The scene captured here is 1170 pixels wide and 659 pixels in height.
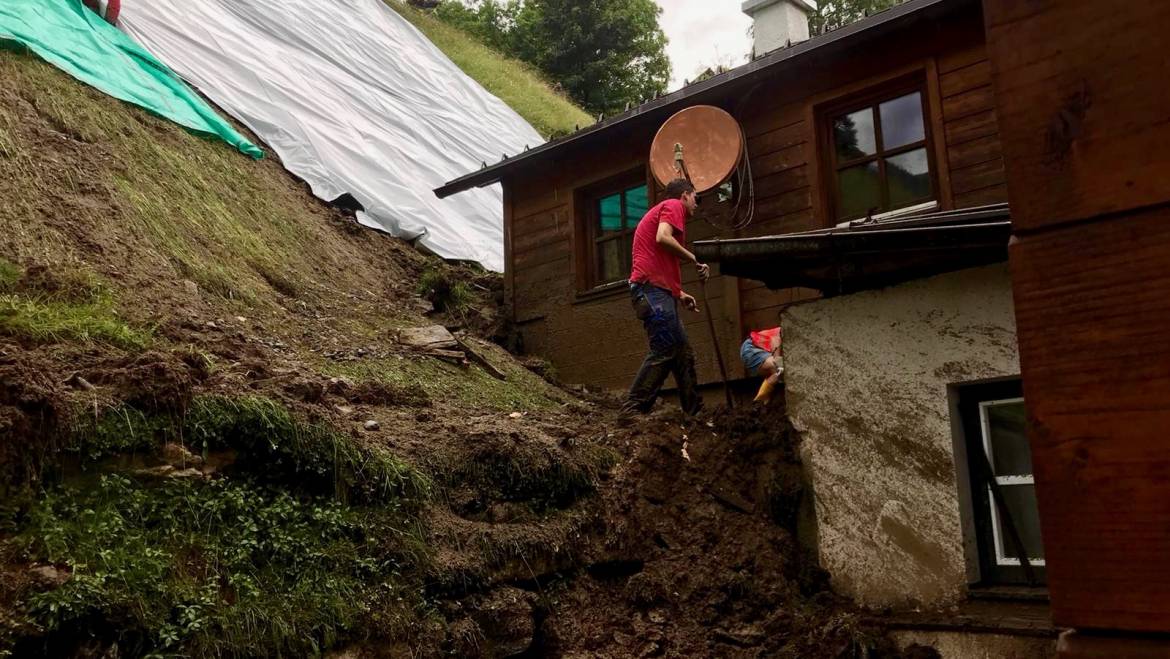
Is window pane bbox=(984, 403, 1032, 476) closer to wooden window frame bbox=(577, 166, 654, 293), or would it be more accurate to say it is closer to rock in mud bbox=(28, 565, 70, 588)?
rock in mud bbox=(28, 565, 70, 588)

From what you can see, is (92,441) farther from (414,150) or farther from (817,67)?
(414,150)

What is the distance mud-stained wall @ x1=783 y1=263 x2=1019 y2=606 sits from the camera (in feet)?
16.0

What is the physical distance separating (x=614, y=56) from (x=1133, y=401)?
32.3m

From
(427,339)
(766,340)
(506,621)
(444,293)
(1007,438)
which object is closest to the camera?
(506,621)

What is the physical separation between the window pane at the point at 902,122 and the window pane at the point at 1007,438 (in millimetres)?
3297

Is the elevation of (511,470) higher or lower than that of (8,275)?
lower

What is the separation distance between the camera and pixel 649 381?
6.75m

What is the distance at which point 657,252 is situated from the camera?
22.8ft

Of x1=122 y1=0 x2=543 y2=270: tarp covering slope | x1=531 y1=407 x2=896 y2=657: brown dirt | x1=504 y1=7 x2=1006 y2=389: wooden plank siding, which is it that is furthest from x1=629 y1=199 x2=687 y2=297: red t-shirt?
x1=122 y1=0 x2=543 y2=270: tarp covering slope

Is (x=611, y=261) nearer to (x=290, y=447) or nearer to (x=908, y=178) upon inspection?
(x=908, y=178)

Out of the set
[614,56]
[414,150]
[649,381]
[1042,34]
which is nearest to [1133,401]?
[1042,34]

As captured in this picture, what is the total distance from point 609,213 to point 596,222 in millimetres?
179

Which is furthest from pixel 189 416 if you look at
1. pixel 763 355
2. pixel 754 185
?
pixel 754 185

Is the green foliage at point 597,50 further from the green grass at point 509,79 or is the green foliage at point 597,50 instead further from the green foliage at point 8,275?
the green foliage at point 8,275
